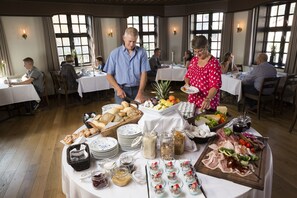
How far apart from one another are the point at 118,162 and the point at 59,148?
7.85ft

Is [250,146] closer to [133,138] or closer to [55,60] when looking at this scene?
[133,138]

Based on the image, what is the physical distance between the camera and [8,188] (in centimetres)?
249

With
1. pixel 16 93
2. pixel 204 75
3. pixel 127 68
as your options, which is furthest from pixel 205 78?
pixel 16 93

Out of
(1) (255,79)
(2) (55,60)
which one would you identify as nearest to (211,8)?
(1) (255,79)

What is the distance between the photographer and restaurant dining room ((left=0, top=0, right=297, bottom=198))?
126 cm

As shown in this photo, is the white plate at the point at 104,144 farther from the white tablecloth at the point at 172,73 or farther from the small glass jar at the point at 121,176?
the white tablecloth at the point at 172,73

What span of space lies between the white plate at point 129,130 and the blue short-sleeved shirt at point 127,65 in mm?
1025

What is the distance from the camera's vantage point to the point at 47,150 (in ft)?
10.8

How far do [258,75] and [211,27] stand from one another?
368 cm

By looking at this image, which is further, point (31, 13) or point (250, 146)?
point (31, 13)

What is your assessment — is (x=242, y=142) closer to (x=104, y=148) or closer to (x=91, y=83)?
(x=104, y=148)

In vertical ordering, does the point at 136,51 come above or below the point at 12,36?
below

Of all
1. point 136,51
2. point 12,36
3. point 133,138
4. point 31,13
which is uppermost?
point 31,13

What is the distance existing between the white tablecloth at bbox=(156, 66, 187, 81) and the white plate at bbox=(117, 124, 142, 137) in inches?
191
